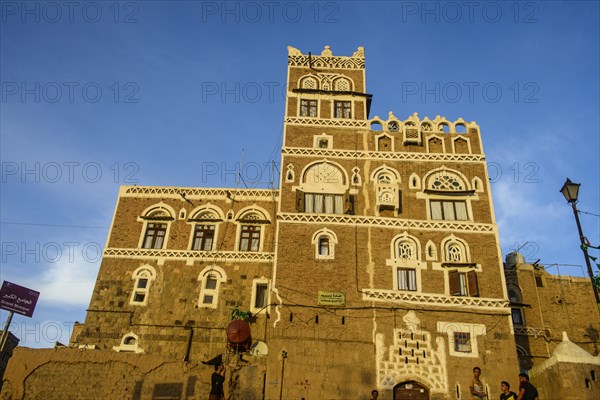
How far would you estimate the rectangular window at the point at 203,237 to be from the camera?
32.6 meters

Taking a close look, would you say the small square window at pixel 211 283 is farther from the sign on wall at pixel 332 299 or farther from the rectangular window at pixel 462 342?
the rectangular window at pixel 462 342

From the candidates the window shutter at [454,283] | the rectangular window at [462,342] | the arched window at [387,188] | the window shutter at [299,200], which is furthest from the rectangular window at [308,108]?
the rectangular window at [462,342]

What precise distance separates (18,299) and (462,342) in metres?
21.0

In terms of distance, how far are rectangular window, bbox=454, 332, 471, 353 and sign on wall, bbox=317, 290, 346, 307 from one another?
5.80 metres

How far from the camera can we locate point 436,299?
2652 centimetres

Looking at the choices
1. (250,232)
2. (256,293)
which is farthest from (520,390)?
(250,232)

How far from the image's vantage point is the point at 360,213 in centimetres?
2930

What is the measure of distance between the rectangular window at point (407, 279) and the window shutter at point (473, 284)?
9.25ft

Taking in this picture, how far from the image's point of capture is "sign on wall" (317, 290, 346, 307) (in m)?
26.2

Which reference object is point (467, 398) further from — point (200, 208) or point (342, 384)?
point (200, 208)

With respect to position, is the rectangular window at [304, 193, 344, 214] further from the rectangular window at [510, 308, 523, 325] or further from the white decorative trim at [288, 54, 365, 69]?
the rectangular window at [510, 308, 523, 325]

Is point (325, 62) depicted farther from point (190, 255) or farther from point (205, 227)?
point (190, 255)

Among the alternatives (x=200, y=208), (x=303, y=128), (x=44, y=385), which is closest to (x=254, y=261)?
(x=200, y=208)

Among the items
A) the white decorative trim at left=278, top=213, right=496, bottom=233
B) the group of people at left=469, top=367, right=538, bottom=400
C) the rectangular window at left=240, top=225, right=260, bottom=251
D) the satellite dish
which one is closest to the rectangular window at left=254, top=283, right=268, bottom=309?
the satellite dish
